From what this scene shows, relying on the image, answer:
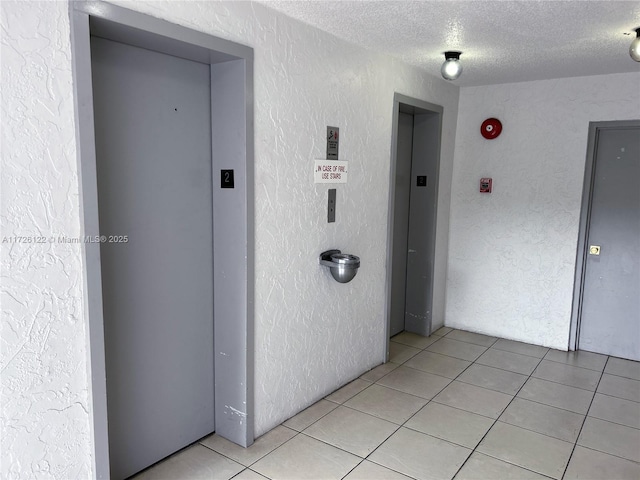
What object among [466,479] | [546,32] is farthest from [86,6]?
[466,479]

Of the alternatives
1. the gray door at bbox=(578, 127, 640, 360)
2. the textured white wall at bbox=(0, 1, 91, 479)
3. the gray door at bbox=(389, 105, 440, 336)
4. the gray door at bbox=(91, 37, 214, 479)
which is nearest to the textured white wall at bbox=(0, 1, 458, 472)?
the textured white wall at bbox=(0, 1, 91, 479)

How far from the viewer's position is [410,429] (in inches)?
110

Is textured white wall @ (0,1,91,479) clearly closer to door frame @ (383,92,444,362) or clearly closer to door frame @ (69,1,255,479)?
door frame @ (69,1,255,479)

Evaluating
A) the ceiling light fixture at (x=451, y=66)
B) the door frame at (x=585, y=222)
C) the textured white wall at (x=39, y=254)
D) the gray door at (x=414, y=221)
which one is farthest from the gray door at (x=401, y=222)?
the textured white wall at (x=39, y=254)

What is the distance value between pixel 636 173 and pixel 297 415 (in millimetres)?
3104

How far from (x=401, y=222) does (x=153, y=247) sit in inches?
96.9

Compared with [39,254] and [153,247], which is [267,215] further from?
[39,254]

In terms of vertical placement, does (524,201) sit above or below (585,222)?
above

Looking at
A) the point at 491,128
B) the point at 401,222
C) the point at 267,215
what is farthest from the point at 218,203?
the point at 491,128

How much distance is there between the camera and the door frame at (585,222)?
3781mm

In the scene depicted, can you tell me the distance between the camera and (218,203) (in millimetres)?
2492

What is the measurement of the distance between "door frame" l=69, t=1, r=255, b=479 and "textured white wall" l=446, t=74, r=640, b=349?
2.61 metres

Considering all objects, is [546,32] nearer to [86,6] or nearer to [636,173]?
[636,173]

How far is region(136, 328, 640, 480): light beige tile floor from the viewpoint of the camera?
7.91ft
